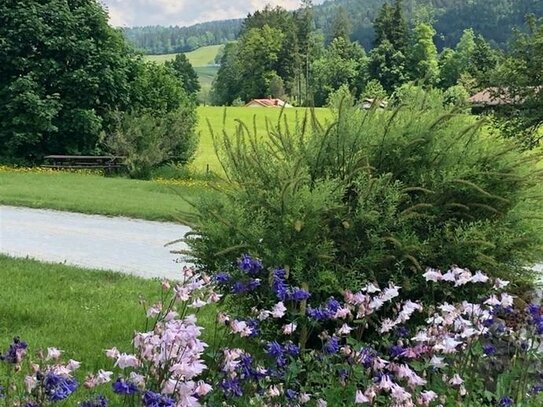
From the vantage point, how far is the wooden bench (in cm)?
2636

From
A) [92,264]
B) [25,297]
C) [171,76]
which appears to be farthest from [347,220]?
[171,76]

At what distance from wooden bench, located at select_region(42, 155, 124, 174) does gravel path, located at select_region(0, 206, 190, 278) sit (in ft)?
37.8

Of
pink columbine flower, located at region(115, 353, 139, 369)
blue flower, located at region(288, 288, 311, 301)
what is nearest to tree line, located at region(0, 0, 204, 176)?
blue flower, located at region(288, 288, 311, 301)

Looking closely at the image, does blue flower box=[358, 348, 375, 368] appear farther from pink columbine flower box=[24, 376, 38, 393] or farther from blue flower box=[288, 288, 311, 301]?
pink columbine flower box=[24, 376, 38, 393]

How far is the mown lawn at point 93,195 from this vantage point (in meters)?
14.6

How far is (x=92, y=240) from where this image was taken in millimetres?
11531

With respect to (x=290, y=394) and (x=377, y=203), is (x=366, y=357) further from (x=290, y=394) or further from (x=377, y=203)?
(x=377, y=203)

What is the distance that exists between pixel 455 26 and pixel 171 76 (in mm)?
158606

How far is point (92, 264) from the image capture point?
9578mm

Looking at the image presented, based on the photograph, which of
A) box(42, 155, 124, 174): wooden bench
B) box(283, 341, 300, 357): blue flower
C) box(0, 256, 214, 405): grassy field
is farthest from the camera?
box(42, 155, 124, 174): wooden bench

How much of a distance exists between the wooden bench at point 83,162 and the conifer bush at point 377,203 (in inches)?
868

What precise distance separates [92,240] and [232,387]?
9110 mm

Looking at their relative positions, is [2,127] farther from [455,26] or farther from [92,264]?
[455,26]

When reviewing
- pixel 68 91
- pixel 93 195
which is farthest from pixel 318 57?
pixel 93 195
